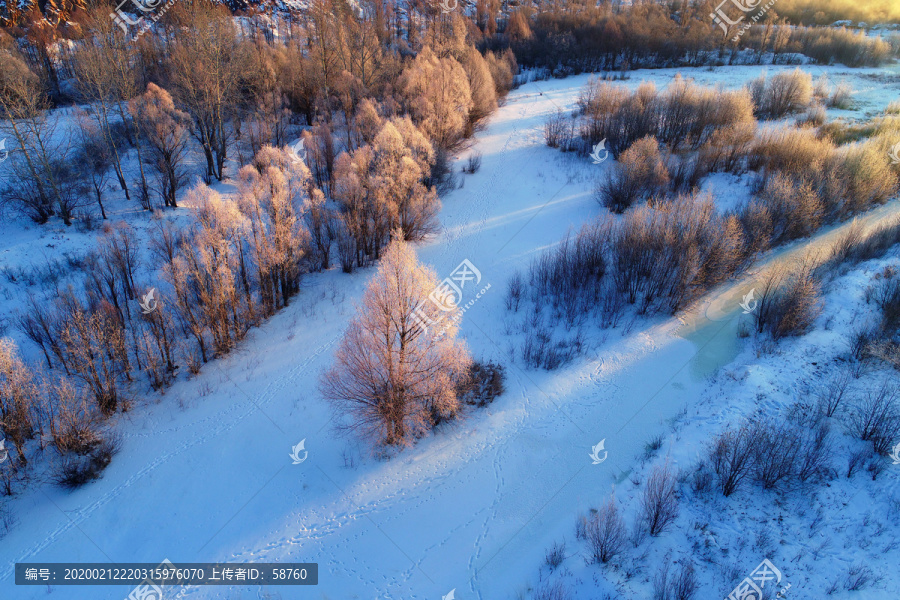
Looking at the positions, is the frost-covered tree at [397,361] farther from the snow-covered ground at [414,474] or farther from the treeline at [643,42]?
Result: the treeline at [643,42]

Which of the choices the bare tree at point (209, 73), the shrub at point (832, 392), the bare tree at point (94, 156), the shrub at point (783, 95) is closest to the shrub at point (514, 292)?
the shrub at point (832, 392)

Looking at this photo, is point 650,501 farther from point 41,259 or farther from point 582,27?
point 582,27

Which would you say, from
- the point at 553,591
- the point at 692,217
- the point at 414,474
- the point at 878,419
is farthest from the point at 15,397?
the point at 692,217

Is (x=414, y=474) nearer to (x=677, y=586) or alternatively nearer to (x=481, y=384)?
(x=481, y=384)

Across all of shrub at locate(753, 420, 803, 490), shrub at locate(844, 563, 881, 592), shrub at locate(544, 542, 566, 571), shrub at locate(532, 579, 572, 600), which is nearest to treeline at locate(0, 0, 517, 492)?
shrub at locate(544, 542, 566, 571)

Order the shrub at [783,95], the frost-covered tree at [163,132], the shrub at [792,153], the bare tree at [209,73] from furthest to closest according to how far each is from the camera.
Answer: the shrub at [783,95] → the bare tree at [209,73] → the frost-covered tree at [163,132] → the shrub at [792,153]

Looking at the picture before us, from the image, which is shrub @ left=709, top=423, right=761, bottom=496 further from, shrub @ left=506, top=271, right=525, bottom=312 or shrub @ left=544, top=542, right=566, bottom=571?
shrub @ left=506, top=271, right=525, bottom=312
